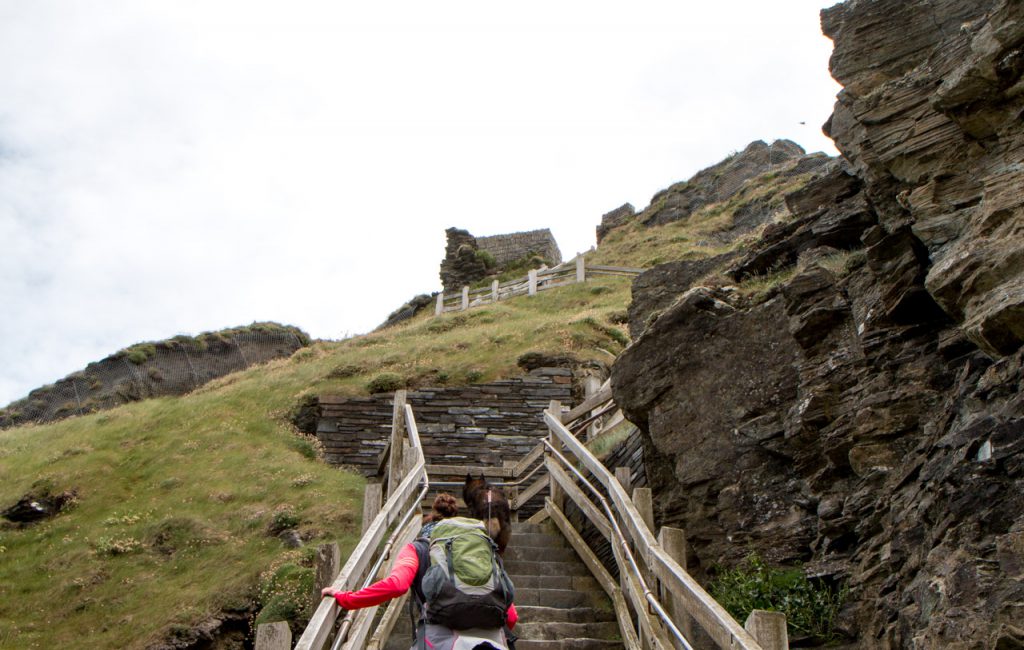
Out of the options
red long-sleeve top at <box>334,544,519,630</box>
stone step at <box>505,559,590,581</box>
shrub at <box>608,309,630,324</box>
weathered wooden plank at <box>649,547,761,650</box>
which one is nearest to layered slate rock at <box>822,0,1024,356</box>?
weathered wooden plank at <box>649,547,761,650</box>

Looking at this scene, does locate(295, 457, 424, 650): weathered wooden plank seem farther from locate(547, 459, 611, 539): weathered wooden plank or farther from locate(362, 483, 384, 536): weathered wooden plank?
locate(547, 459, 611, 539): weathered wooden plank

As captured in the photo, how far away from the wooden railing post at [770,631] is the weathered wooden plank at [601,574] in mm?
2703

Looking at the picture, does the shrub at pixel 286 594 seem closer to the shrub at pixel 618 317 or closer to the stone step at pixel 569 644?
the stone step at pixel 569 644

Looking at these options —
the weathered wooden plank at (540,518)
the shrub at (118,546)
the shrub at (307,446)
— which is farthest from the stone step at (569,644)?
the shrub at (307,446)

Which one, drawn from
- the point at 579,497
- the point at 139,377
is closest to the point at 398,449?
the point at 579,497

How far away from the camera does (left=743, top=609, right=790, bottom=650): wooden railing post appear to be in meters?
4.67

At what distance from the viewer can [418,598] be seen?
6.07 meters

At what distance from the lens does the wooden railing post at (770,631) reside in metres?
4.67

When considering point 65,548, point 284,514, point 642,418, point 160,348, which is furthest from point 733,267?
point 160,348

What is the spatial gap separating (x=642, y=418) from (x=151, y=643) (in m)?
5.76

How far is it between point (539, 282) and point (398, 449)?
23.9m

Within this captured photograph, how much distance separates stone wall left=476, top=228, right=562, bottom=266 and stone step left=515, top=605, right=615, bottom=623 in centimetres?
3709

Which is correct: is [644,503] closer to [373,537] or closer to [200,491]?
[373,537]

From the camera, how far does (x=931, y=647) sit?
16.5 feet
